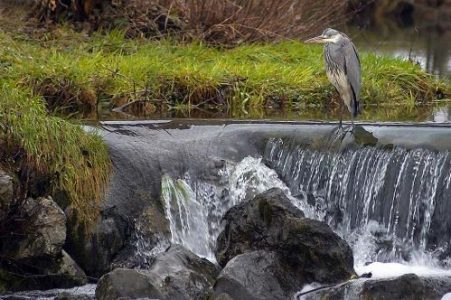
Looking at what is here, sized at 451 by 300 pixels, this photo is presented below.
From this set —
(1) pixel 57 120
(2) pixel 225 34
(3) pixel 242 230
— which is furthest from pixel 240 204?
(2) pixel 225 34

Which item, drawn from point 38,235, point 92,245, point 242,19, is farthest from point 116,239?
point 242,19

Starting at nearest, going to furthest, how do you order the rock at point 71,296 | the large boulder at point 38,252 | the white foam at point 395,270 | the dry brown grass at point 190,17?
1. the rock at point 71,296
2. the large boulder at point 38,252
3. the white foam at point 395,270
4. the dry brown grass at point 190,17

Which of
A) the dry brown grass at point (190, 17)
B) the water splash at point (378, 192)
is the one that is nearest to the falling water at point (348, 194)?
the water splash at point (378, 192)

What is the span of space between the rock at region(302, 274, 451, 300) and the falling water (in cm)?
101

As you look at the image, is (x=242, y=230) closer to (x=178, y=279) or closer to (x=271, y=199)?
(x=271, y=199)

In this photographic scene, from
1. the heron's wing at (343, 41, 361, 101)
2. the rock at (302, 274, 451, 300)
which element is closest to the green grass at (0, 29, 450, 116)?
the heron's wing at (343, 41, 361, 101)

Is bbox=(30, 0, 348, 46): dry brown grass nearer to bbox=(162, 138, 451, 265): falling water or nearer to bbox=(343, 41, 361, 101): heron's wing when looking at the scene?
bbox=(343, 41, 361, 101): heron's wing

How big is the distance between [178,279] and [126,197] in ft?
4.81

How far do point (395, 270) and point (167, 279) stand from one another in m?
1.87

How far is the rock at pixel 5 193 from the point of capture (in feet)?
24.7

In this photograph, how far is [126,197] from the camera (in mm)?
8469

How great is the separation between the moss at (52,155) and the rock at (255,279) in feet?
4.70

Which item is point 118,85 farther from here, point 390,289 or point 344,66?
point 390,289

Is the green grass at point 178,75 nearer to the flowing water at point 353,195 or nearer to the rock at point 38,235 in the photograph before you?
the flowing water at point 353,195
